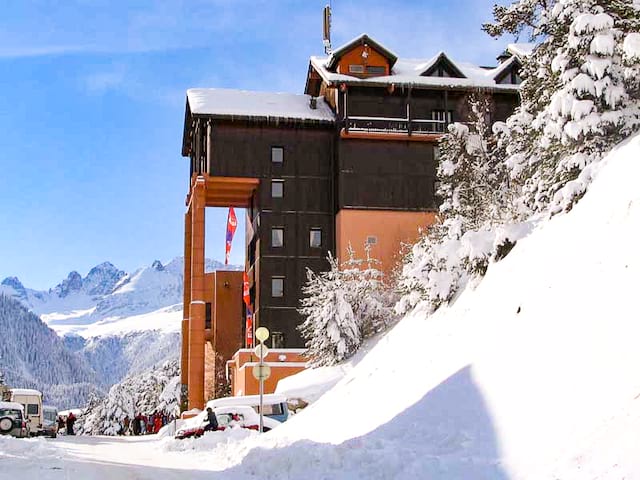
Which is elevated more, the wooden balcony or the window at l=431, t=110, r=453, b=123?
the window at l=431, t=110, r=453, b=123

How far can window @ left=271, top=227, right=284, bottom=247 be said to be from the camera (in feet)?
160

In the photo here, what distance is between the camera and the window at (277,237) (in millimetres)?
48844

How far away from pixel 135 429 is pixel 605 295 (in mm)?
44794

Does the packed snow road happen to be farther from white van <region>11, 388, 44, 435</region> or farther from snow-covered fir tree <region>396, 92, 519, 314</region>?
white van <region>11, 388, 44, 435</region>

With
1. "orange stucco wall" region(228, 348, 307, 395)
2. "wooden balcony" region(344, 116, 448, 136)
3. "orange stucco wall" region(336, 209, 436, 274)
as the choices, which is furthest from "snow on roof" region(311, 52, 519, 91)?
"orange stucco wall" region(228, 348, 307, 395)

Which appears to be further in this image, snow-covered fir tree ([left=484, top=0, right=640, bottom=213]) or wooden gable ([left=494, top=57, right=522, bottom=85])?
wooden gable ([left=494, top=57, right=522, bottom=85])

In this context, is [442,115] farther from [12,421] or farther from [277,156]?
[12,421]

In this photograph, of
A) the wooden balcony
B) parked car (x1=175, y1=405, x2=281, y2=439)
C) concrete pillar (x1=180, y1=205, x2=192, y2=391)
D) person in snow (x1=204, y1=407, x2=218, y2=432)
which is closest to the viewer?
person in snow (x1=204, y1=407, x2=218, y2=432)

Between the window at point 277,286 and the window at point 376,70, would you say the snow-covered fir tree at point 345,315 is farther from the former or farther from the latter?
the window at point 376,70

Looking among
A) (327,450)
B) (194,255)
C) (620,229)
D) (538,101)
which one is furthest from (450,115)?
(327,450)

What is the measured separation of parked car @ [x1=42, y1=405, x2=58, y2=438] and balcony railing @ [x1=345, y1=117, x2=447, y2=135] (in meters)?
21.1

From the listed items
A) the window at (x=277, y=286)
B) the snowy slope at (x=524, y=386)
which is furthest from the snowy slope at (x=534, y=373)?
the window at (x=277, y=286)

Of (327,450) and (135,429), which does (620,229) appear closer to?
(327,450)

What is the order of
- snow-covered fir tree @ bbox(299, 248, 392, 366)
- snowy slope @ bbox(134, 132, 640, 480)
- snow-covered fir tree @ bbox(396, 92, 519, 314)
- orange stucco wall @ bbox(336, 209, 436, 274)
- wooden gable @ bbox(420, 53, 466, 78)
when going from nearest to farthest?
snowy slope @ bbox(134, 132, 640, 480)
snow-covered fir tree @ bbox(396, 92, 519, 314)
snow-covered fir tree @ bbox(299, 248, 392, 366)
orange stucco wall @ bbox(336, 209, 436, 274)
wooden gable @ bbox(420, 53, 466, 78)
